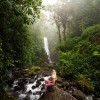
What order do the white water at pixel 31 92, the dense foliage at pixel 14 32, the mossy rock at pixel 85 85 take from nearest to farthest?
the dense foliage at pixel 14 32
the white water at pixel 31 92
the mossy rock at pixel 85 85

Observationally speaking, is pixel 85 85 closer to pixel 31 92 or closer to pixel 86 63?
pixel 86 63

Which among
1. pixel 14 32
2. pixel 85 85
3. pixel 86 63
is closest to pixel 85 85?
pixel 85 85

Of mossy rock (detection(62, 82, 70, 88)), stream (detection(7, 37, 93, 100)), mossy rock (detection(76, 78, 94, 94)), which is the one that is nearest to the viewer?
stream (detection(7, 37, 93, 100))

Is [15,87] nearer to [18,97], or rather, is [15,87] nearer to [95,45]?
[18,97]

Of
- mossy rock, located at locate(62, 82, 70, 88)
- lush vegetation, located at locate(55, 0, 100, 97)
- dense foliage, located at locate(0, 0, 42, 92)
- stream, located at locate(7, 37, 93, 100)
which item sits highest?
dense foliage, located at locate(0, 0, 42, 92)

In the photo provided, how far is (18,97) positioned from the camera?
36.4 ft

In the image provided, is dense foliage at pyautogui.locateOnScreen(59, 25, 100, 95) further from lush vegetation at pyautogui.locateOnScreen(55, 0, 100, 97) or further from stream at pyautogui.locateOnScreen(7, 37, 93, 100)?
stream at pyautogui.locateOnScreen(7, 37, 93, 100)

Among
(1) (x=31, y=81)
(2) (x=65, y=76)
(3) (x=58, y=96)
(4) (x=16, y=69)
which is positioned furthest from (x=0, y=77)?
(4) (x=16, y=69)

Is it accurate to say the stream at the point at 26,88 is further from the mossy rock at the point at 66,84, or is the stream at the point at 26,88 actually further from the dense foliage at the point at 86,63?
the dense foliage at the point at 86,63

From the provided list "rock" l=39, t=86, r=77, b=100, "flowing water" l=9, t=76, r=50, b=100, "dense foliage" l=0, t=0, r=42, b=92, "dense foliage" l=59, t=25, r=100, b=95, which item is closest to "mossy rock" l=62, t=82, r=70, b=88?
"dense foliage" l=59, t=25, r=100, b=95

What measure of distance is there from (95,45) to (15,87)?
8345 mm

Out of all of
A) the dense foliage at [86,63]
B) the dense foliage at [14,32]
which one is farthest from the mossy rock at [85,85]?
the dense foliage at [14,32]

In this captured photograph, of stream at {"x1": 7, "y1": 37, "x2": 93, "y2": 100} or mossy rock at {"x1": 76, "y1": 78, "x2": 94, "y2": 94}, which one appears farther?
mossy rock at {"x1": 76, "y1": 78, "x2": 94, "y2": 94}

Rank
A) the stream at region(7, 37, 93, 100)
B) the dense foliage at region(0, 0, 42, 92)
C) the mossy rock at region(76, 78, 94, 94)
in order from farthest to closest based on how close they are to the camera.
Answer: the mossy rock at region(76, 78, 94, 94)
the stream at region(7, 37, 93, 100)
the dense foliage at region(0, 0, 42, 92)
